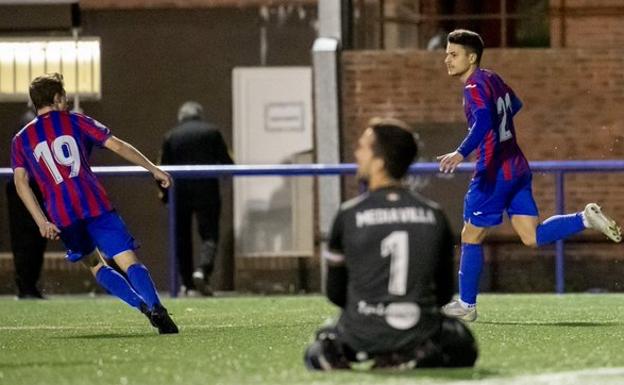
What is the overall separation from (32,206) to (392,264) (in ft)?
12.0

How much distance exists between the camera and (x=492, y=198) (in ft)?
38.9

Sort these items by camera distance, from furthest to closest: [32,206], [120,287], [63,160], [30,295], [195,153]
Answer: [195,153]
[30,295]
[120,287]
[63,160]
[32,206]

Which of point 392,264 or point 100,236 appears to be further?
point 100,236

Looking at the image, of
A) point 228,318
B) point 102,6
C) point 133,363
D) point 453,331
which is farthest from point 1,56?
point 453,331

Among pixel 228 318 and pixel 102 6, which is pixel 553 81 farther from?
pixel 228 318

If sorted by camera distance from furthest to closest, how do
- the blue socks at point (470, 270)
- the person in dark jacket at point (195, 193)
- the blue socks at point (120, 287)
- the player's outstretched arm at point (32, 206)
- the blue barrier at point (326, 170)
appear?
the person in dark jacket at point (195, 193) < the blue barrier at point (326, 170) < the blue socks at point (470, 270) < the blue socks at point (120, 287) < the player's outstretched arm at point (32, 206)

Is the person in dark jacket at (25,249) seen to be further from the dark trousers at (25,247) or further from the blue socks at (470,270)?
the blue socks at (470,270)

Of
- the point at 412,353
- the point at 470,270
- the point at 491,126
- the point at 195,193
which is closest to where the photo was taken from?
the point at 412,353

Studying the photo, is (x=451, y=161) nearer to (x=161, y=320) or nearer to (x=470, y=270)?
(x=470, y=270)

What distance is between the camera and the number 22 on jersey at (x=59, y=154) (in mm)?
11125

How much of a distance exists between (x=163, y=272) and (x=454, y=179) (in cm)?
291

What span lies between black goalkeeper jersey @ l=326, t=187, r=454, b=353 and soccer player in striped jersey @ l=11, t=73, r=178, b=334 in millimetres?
3247

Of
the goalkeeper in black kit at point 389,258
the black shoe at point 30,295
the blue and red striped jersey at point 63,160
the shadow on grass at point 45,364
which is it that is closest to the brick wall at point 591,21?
the black shoe at point 30,295

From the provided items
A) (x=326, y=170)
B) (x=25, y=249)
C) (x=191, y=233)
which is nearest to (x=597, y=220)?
(x=326, y=170)
